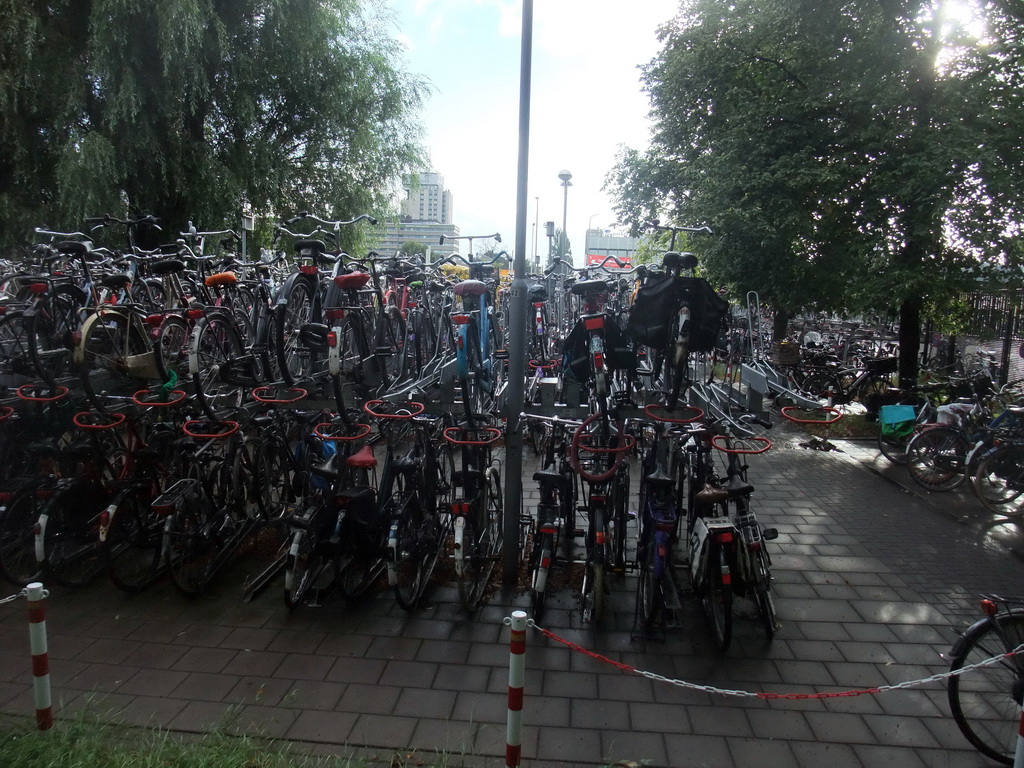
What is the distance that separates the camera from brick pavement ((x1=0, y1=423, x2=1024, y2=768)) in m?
3.03

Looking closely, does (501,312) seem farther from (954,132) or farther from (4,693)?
(4,693)

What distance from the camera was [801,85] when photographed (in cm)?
986

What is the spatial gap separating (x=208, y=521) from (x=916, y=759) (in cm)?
458

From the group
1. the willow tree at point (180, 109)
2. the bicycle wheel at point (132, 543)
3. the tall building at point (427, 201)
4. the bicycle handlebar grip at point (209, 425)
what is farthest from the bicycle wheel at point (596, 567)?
the tall building at point (427, 201)

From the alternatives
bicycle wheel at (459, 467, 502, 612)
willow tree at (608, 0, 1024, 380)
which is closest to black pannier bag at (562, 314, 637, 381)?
bicycle wheel at (459, 467, 502, 612)

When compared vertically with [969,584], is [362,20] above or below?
above

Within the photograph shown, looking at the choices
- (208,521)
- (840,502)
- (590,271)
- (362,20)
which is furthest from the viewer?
(362,20)

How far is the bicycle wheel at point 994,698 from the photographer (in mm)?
2926

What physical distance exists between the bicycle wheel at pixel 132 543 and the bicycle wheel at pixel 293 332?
142 cm

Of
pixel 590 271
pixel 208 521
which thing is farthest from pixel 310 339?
pixel 590 271

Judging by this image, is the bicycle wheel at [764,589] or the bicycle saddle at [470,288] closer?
the bicycle wheel at [764,589]

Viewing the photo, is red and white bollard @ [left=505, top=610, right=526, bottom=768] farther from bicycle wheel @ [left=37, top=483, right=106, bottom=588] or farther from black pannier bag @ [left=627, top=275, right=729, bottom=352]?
bicycle wheel @ [left=37, top=483, right=106, bottom=588]

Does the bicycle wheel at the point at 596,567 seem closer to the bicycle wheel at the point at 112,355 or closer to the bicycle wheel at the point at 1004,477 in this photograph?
the bicycle wheel at the point at 112,355

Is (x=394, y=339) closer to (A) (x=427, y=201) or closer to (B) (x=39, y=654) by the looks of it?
(B) (x=39, y=654)
